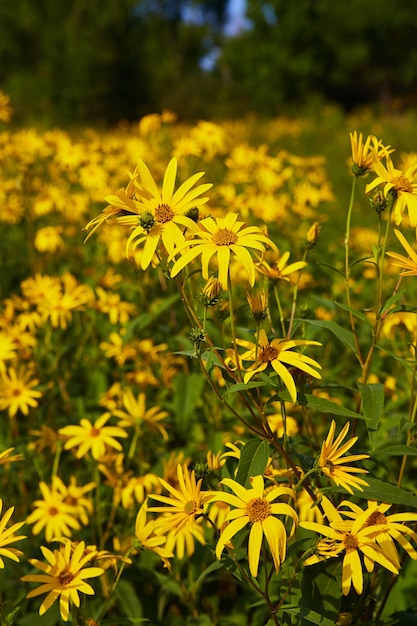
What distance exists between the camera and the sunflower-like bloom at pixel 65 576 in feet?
3.57

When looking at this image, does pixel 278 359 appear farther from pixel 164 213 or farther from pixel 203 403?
pixel 203 403

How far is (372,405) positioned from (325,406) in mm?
131

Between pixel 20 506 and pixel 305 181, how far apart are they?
79.8 inches

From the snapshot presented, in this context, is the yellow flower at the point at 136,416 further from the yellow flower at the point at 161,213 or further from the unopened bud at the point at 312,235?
the yellow flower at the point at 161,213

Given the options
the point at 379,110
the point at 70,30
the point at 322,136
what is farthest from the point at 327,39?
the point at 322,136

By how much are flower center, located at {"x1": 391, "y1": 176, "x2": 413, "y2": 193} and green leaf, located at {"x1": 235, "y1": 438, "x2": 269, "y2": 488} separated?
0.55 meters

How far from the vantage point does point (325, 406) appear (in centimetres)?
108

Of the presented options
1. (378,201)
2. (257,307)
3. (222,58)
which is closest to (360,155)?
(378,201)

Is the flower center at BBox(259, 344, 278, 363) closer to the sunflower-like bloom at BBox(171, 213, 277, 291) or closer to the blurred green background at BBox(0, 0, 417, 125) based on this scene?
the sunflower-like bloom at BBox(171, 213, 277, 291)

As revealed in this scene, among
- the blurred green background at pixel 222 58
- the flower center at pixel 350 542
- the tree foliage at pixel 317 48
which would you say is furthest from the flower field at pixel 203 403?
the tree foliage at pixel 317 48

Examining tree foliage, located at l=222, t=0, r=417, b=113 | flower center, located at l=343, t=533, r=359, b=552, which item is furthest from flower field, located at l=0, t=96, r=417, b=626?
tree foliage, located at l=222, t=0, r=417, b=113

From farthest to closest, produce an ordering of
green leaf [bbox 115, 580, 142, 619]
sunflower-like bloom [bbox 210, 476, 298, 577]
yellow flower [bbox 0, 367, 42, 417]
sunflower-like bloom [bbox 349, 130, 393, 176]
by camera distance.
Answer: yellow flower [bbox 0, 367, 42, 417] → green leaf [bbox 115, 580, 142, 619] → sunflower-like bloom [bbox 349, 130, 393, 176] → sunflower-like bloom [bbox 210, 476, 298, 577]

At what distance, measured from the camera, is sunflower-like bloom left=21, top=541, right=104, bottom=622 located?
109 centimetres

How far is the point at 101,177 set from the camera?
3.36m
